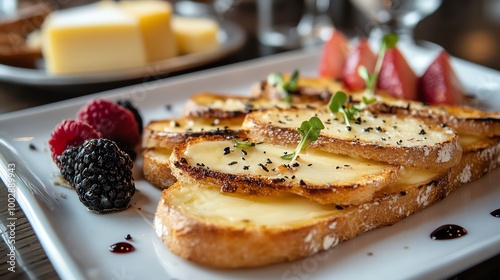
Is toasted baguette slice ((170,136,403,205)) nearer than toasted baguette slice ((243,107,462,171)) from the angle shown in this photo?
Yes

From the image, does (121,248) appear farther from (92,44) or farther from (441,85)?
(92,44)

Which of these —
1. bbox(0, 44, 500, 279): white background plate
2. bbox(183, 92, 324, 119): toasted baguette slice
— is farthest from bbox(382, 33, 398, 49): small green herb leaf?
bbox(0, 44, 500, 279): white background plate

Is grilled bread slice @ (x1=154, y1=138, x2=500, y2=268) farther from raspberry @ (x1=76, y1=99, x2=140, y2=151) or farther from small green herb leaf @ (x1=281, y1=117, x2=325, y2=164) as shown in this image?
raspberry @ (x1=76, y1=99, x2=140, y2=151)

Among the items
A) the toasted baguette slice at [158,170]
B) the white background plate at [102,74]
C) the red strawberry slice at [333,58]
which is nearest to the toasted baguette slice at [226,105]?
the toasted baguette slice at [158,170]

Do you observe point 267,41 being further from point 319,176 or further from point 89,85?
point 319,176

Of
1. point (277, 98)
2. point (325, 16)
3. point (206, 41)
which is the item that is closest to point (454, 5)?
point (325, 16)

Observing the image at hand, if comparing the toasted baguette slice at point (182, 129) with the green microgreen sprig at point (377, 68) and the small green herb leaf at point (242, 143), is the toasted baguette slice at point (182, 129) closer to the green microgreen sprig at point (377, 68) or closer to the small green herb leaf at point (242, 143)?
the small green herb leaf at point (242, 143)

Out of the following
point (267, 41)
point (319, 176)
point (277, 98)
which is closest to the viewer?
point (319, 176)
